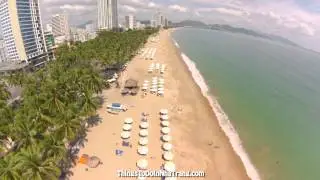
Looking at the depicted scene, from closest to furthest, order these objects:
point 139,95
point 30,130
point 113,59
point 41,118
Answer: point 30,130, point 41,118, point 139,95, point 113,59

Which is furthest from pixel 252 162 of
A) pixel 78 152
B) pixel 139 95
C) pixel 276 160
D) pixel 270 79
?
pixel 270 79

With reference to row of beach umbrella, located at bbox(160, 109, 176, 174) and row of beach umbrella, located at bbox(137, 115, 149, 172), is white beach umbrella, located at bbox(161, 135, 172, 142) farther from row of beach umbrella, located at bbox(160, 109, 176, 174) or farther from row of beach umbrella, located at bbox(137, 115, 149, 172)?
row of beach umbrella, located at bbox(137, 115, 149, 172)

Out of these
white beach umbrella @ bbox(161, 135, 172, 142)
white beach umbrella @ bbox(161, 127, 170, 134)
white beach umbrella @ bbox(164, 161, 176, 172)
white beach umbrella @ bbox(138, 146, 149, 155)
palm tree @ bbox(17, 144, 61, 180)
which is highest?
palm tree @ bbox(17, 144, 61, 180)

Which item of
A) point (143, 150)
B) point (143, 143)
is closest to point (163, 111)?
point (143, 143)

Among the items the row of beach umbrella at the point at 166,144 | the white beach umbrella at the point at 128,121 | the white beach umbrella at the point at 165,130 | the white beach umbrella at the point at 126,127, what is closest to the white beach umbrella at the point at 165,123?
the row of beach umbrella at the point at 166,144

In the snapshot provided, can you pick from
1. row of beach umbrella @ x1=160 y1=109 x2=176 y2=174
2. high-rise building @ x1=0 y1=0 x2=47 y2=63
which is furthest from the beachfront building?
row of beach umbrella @ x1=160 y1=109 x2=176 y2=174

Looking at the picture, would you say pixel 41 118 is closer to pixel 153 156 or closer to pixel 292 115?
pixel 153 156

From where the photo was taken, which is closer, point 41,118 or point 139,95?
point 41,118
